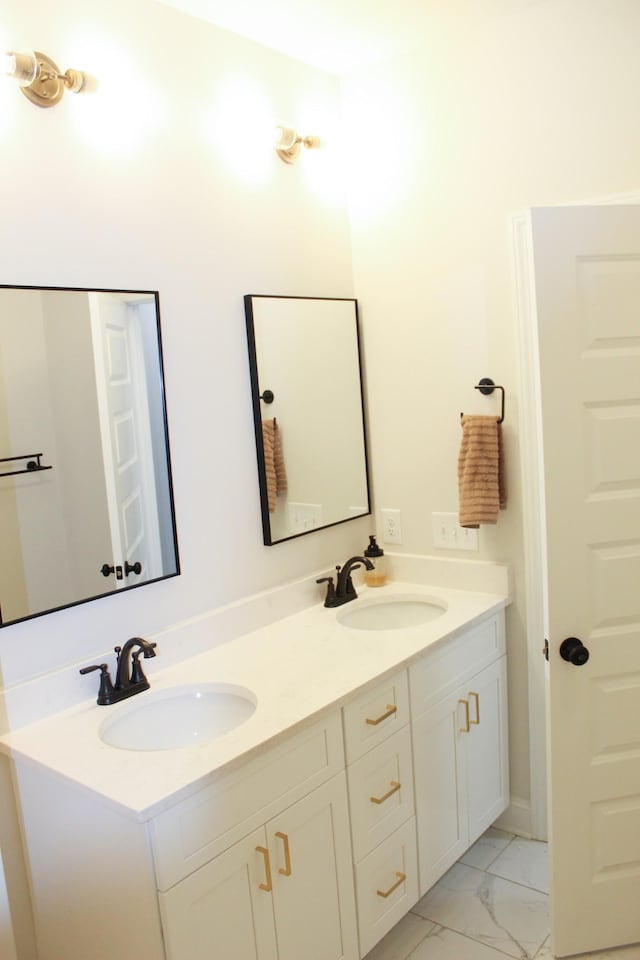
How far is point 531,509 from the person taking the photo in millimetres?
2471

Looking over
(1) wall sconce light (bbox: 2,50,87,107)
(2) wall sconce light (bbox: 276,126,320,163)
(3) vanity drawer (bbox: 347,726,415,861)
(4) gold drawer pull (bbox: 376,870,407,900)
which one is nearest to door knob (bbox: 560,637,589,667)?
(3) vanity drawer (bbox: 347,726,415,861)

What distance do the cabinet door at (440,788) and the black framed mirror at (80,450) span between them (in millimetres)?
868

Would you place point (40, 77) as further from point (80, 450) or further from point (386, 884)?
point (386, 884)

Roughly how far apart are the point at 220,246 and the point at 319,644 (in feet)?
3.94

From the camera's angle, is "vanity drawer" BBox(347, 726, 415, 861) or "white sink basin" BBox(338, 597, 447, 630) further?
"white sink basin" BBox(338, 597, 447, 630)

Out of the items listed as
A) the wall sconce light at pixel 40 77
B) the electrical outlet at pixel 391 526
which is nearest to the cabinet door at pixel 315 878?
the electrical outlet at pixel 391 526

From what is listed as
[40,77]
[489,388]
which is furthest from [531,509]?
[40,77]

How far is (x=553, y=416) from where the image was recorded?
1.88 metres

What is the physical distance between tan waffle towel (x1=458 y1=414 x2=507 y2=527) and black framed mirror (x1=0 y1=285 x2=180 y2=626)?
948 millimetres

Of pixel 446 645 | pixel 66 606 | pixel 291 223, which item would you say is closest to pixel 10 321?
pixel 66 606

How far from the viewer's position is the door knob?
1.93 metres

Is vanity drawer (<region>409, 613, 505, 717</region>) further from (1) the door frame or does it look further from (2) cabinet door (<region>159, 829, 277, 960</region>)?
(2) cabinet door (<region>159, 829, 277, 960</region>)

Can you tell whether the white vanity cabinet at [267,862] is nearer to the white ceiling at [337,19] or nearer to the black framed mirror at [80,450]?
the black framed mirror at [80,450]

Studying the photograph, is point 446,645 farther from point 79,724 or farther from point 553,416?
point 79,724
